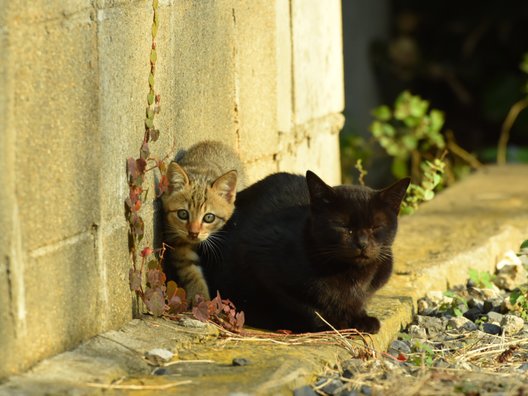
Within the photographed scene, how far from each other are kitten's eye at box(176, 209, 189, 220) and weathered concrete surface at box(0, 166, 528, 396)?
595 millimetres

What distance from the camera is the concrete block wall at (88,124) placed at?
10.8 feet

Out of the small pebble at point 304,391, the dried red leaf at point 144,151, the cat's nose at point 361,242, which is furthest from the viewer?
the cat's nose at point 361,242

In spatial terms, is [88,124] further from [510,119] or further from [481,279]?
[510,119]

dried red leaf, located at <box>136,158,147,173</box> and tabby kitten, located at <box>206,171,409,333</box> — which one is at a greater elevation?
dried red leaf, located at <box>136,158,147,173</box>

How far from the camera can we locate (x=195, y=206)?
4676mm

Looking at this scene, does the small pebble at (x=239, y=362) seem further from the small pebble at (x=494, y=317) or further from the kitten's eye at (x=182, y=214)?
the small pebble at (x=494, y=317)

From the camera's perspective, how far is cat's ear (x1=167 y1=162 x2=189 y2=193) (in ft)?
14.9

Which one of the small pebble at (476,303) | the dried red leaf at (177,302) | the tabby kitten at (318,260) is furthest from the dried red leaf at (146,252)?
the small pebble at (476,303)

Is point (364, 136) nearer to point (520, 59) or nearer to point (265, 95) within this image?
point (520, 59)

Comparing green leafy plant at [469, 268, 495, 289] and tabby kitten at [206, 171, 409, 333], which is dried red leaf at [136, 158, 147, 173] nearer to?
tabby kitten at [206, 171, 409, 333]

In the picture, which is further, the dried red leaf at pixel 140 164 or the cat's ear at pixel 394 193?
the cat's ear at pixel 394 193

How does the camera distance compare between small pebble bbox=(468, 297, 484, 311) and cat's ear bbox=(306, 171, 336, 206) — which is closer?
cat's ear bbox=(306, 171, 336, 206)

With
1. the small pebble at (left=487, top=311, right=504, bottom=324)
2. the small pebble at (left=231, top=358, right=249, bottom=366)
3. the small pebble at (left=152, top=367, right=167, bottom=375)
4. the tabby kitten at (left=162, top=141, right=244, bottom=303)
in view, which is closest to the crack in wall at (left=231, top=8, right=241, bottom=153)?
the tabby kitten at (left=162, top=141, right=244, bottom=303)

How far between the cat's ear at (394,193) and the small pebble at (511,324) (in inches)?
31.6
